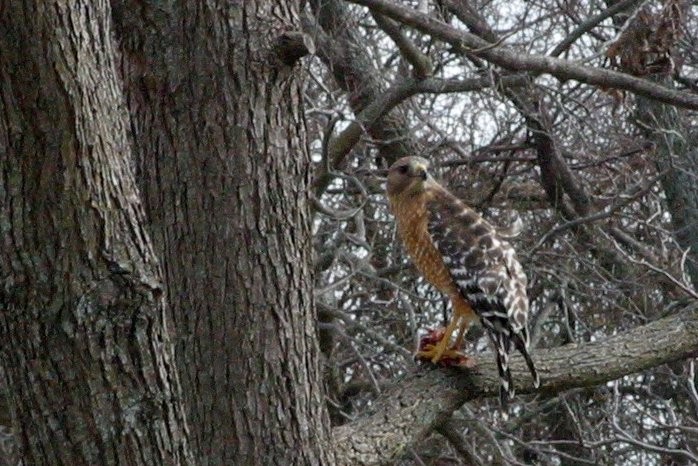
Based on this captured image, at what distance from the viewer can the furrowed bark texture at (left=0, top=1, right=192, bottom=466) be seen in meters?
2.54

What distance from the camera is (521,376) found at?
4715 millimetres

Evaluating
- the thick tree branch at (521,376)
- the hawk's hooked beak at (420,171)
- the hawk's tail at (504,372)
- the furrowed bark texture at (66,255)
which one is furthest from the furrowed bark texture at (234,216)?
the hawk's hooked beak at (420,171)

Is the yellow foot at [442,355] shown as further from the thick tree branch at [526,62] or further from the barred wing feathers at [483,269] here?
the thick tree branch at [526,62]

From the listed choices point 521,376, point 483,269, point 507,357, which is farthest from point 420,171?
point 521,376

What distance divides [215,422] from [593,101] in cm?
551

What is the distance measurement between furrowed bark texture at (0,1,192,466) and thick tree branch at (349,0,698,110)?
10.5 ft

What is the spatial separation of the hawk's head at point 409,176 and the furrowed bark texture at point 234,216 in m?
2.83

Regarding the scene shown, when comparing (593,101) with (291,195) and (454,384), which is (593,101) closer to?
(454,384)

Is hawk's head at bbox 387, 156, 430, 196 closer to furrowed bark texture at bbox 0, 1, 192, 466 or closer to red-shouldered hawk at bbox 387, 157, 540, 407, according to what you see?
red-shouldered hawk at bbox 387, 157, 540, 407

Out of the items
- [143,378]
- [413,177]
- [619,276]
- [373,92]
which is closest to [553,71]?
[413,177]

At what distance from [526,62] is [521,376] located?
5.27 ft

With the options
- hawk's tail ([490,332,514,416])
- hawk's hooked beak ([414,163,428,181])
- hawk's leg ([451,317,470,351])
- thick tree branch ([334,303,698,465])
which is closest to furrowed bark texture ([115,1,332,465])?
thick tree branch ([334,303,698,465])

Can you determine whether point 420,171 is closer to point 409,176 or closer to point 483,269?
point 409,176

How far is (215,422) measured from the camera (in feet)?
11.6
